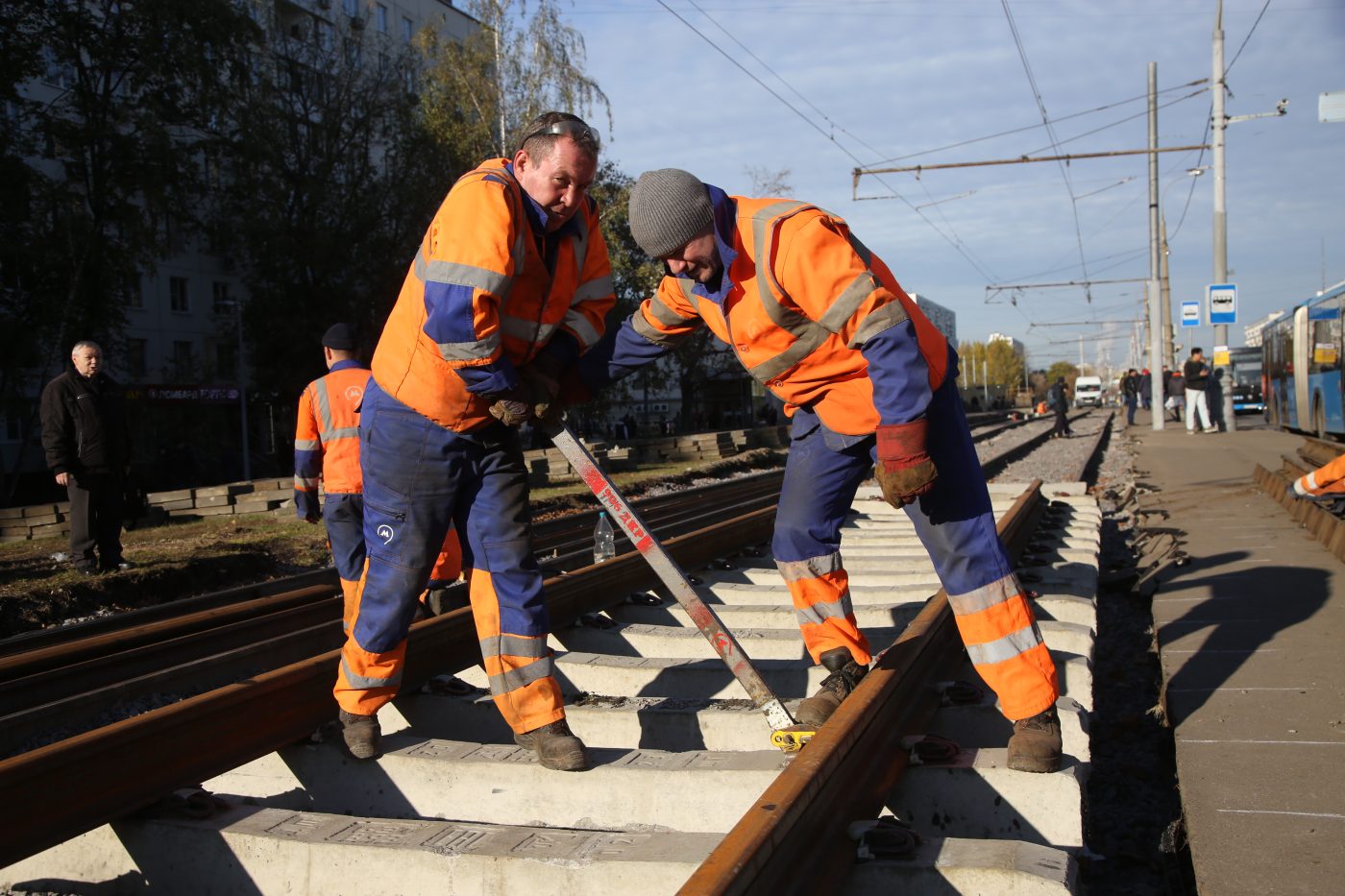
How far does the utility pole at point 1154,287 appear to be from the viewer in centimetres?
2952

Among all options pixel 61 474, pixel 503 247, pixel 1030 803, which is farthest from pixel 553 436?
pixel 61 474

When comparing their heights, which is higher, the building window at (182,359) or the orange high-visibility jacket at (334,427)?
the building window at (182,359)

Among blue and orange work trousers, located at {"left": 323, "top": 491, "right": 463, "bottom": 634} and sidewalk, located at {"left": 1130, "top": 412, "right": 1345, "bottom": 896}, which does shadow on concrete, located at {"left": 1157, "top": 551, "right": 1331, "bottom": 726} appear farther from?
blue and orange work trousers, located at {"left": 323, "top": 491, "right": 463, "bottom": 634}

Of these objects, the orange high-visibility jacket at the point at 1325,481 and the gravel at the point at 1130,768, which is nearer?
the gravel at the point at 1130,768

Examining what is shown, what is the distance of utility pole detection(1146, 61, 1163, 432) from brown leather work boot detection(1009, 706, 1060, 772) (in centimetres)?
2832

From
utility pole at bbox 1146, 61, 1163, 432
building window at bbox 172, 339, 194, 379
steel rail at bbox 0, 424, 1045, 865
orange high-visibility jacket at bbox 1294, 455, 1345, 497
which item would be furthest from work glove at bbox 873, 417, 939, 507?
building window at bbox 172, 339, 194, 379

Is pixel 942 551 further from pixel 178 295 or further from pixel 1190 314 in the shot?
pixel 178 295

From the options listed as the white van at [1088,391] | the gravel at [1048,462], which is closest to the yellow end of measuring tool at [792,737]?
the gravel at [1048,462]

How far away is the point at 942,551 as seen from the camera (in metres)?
3.55

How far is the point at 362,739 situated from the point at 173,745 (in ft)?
1.65

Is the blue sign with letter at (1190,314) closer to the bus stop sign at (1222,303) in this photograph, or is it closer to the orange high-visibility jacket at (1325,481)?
the bus stop sign at (1222,303)

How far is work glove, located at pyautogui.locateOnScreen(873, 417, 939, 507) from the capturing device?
3242mm

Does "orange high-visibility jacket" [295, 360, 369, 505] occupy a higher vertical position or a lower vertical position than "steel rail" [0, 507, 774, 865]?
higher

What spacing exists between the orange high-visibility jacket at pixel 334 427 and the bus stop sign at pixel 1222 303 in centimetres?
2489
